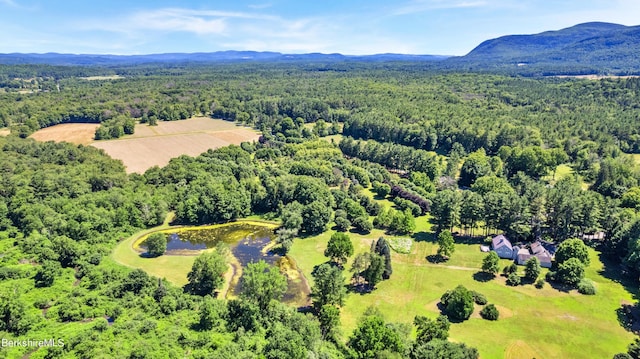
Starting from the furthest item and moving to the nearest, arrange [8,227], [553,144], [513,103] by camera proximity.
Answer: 1. [513,103]
2. [553,144]
3. [8,227]

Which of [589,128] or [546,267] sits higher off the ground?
[589,128]

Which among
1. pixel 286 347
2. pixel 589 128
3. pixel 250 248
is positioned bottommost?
pixel 250 248

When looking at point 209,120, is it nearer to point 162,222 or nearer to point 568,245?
point 162,222

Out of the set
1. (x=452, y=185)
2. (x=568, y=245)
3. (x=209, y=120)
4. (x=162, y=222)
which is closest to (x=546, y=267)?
(x=568, y=245)

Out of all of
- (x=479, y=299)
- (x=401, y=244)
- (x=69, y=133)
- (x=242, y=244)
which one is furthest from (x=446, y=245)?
(x=69, y=133)

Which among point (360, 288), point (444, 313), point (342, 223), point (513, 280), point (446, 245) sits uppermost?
point (446, 245)

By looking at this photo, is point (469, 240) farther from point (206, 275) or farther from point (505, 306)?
point (206, 275)

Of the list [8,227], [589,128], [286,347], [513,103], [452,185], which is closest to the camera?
[286,347]
